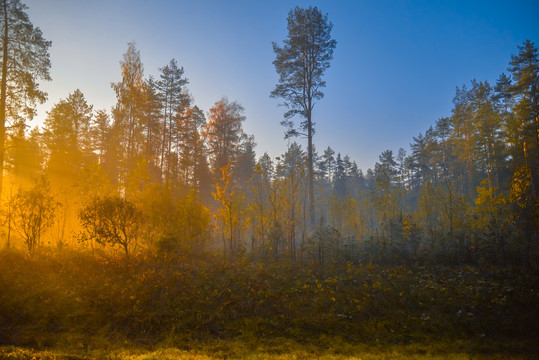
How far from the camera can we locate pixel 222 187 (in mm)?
17094

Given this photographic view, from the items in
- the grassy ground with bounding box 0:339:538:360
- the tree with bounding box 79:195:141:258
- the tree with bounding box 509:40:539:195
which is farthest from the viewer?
the tree with bounding box 509:40:539:195

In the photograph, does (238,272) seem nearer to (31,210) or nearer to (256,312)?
(256,312)

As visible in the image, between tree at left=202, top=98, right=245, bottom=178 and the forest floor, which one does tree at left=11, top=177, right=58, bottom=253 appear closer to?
the forest floor

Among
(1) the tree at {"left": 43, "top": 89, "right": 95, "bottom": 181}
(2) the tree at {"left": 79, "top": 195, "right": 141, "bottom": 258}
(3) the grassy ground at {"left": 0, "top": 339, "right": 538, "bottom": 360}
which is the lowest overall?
(3) the grassy ground at {"left": 0, "top": 339, "right": 538, "bottom": 360}

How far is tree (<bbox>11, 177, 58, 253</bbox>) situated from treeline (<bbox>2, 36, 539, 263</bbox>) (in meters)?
0.07

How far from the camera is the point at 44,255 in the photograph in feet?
40.4

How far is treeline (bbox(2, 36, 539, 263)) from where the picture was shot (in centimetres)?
1323

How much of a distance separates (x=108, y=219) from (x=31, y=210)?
186 inches

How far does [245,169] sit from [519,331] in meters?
32.0

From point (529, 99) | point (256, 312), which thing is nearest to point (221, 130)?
point (256, 312)

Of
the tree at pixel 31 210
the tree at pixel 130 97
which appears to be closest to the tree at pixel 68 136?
the tree at pixel 130 97

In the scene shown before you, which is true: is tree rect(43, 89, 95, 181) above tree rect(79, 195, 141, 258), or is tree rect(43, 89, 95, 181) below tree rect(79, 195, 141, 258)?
above

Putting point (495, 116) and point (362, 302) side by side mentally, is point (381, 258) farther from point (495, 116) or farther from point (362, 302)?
point (495, 116)

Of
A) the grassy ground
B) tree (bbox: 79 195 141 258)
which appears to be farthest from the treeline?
the grassy ground
